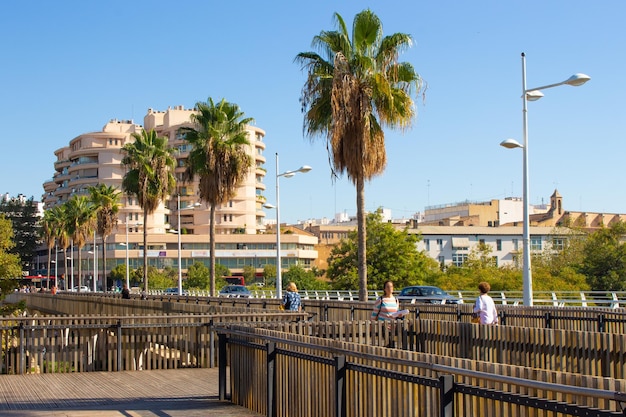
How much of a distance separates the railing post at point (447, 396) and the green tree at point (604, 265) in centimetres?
6771

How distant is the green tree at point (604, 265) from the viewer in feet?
240

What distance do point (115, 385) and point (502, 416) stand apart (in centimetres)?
967

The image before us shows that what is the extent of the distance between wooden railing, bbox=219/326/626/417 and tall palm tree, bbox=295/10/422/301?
64.3 ft

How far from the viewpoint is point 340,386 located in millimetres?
9406

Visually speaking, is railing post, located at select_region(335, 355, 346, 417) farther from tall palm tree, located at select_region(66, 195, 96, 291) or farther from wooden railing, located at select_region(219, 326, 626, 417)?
tall palm tree, located at select_region(66, 195, 96, 291)

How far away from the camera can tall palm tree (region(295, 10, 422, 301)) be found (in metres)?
32.2

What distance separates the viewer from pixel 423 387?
8094 millimetres

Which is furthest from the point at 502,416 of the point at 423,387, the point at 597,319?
the point at 597,319

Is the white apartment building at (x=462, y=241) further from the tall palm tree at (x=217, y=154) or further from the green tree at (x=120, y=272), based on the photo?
the tall palm tree at (x=217, y=154)

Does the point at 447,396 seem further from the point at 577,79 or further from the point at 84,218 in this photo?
the point at 84,218

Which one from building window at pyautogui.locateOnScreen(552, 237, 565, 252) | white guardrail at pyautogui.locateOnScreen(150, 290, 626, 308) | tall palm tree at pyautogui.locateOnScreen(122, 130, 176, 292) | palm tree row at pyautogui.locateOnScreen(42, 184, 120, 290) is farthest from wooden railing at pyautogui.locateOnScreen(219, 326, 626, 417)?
building window at pyautogui.locateOnScreen(552, 237, 565, 252)

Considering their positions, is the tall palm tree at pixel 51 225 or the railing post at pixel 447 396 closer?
the railing post at pixel 447 396

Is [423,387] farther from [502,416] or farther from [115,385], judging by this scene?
[115,385]

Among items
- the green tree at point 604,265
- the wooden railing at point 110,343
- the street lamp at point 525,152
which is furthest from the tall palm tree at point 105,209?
the wooden railing at point 110,343
